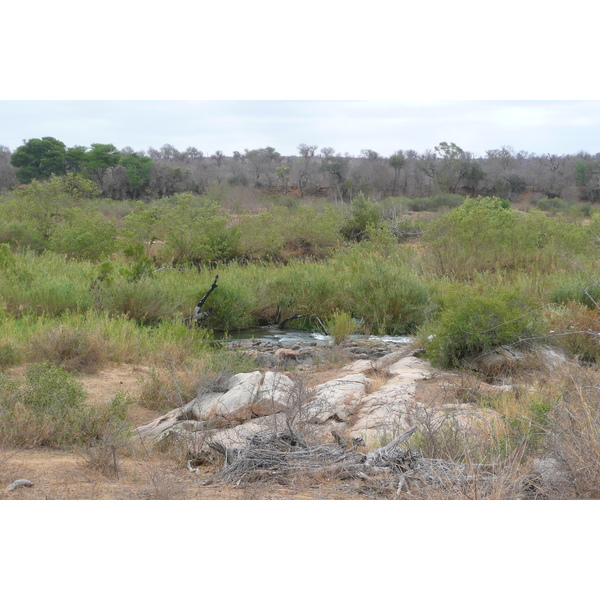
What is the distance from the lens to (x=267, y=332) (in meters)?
15.6

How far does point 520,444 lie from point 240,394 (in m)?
3.55

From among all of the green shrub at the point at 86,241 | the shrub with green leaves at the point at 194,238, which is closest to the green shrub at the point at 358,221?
the shrub with green leaves at the point at 194,238

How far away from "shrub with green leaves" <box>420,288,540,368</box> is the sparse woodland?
1.2 inches

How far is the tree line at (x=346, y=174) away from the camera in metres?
44.2

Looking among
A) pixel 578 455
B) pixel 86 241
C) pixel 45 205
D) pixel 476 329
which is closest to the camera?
pixel 578 455

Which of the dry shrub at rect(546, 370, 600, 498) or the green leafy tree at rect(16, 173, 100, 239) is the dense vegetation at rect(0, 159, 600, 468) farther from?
the dry shrub at rect(546, 370, 600, 498)

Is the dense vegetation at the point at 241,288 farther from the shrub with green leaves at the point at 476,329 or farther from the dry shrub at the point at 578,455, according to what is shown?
the dry shrub at the point at 578,455

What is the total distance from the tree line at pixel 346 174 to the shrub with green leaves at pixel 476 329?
1318 inches

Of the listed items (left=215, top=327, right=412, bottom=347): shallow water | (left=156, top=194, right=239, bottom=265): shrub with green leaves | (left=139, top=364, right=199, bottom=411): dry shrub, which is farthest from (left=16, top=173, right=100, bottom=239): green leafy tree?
(left=139, top=364, right=199, bottom=411): dry shrub

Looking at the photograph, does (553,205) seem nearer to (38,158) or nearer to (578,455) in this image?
(38,158)

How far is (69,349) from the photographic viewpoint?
991cm

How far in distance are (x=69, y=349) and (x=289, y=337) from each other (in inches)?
236

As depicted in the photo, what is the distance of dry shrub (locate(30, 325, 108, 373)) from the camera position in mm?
9719

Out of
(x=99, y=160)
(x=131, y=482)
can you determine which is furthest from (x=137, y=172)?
(x=131, y=482)
